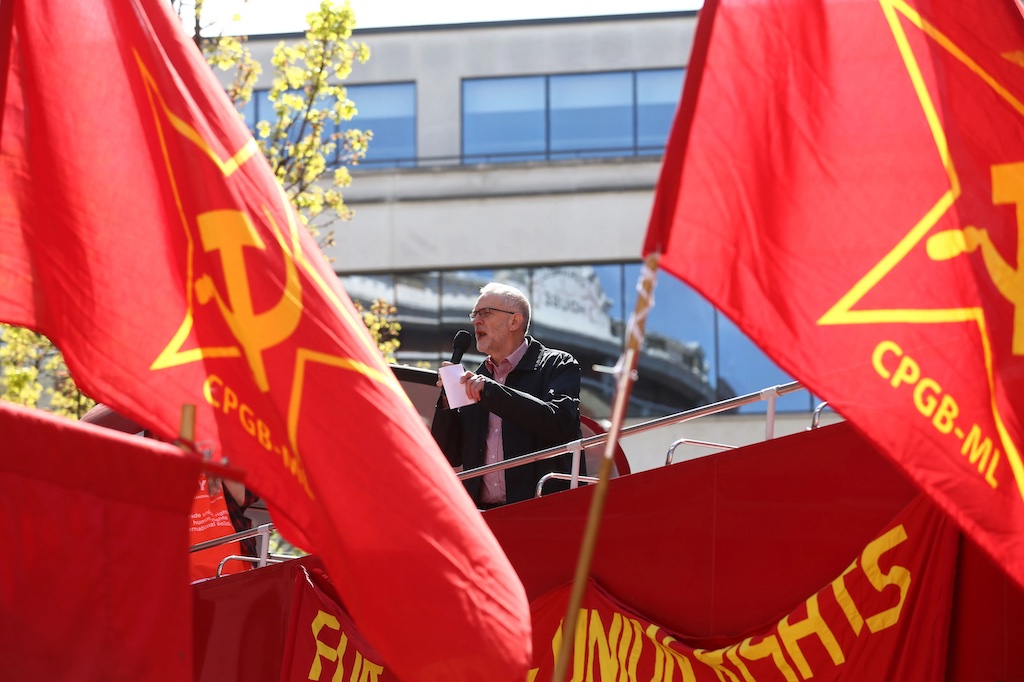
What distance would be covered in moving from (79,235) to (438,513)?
161 cm

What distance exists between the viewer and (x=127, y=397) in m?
4.65

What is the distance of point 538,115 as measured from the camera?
26.7m

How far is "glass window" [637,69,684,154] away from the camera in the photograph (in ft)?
85.6

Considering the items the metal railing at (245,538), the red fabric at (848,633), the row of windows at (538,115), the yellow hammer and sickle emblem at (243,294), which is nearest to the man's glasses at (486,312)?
the metal railing at (245,538)

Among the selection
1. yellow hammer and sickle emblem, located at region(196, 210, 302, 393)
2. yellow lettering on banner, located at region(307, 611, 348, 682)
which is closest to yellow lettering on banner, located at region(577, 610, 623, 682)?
yellow lettering on banner, located at region(307, 611, 348, 682)

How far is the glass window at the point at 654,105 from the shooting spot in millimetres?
26094

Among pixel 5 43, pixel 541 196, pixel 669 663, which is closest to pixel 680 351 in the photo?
pixel 541 196

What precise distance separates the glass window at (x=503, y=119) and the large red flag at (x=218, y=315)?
21.7 meters

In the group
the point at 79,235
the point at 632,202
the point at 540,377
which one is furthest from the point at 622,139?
the point at 79,235

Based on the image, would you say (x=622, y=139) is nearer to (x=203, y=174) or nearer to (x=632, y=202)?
(x=632, y=202)

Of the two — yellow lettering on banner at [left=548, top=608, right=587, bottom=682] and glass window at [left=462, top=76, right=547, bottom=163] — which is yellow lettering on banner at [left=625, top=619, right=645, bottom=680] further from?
glass window at [left=462, top=76, right=547, bottom=163]

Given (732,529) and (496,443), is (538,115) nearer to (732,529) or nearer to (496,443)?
(496,443)

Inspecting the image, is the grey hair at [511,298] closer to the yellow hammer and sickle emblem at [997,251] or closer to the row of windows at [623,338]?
the yellow hammer and sickle emblem at [997,251]

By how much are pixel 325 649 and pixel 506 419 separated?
132cm
